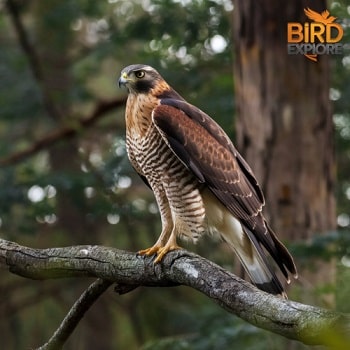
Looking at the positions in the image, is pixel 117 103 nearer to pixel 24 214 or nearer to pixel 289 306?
pixel 24 214

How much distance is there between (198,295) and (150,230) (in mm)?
852

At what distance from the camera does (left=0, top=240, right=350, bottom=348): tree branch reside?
234cm

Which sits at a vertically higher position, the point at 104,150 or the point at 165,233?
the point at 165,233

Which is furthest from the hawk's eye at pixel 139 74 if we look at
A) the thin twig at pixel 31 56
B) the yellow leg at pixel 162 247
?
the thin twig at pixel 31 56

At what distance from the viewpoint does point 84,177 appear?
805cm

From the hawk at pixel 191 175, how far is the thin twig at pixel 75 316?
84 cm

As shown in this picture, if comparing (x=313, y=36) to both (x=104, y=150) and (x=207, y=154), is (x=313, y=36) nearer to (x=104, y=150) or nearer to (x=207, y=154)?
(x=207, y=154)

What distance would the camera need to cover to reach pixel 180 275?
3211mm

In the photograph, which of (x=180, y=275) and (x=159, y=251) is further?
(x=159, y=251)

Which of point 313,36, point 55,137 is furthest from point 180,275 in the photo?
point 55,137

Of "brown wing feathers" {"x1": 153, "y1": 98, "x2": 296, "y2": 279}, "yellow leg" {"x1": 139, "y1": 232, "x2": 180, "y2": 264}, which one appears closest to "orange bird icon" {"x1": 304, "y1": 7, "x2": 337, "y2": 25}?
"brown wing feathers" {"x1": 153, "y1": 98, "x2": 296, "y2": 279}

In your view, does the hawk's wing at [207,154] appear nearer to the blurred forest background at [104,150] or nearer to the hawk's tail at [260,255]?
the hawk's tail at [260,255]

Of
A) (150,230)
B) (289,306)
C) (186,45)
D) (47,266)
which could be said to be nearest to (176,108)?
(47,266)

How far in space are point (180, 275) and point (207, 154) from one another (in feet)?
4.29
